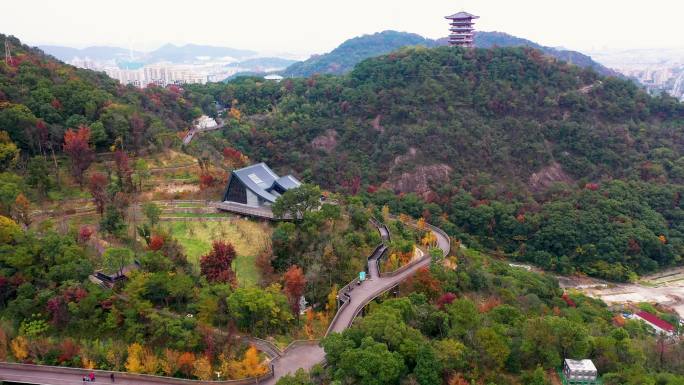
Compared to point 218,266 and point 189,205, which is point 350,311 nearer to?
point 218,266

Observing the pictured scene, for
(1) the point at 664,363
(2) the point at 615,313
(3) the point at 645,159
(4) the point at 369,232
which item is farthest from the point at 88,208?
(3) the point at 645,159

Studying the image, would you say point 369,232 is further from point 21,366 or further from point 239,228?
point 21,366

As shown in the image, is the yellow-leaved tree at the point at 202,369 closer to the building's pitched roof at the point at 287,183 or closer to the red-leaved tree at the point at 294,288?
the red-leaved tree at the point at 294,288

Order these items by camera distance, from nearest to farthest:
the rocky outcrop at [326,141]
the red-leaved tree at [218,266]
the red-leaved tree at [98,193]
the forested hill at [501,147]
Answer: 1. the red-leaved tree at [218,266]
2. the red-leaved tree at [98,193]
3. the forested hill at [501,147]
4. the rocky outcrop at [326,141]

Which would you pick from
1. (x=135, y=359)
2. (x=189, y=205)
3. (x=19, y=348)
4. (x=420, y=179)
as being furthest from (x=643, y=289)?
(x=19, y=348)

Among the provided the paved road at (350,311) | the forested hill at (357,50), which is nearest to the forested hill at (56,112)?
the paved road at (350,311)
